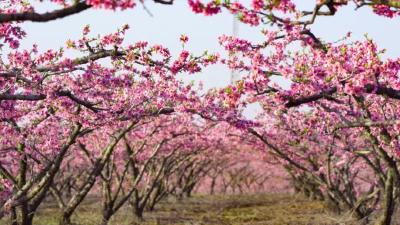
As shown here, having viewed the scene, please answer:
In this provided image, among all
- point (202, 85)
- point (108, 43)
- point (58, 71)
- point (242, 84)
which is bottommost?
point (242, 84)

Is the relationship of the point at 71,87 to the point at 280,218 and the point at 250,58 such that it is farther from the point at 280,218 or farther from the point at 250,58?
the point at 280,218

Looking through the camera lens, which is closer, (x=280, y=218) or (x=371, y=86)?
(x=371, y=86)

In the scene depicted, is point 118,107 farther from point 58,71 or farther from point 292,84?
point 292,84

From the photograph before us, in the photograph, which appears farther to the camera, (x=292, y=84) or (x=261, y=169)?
(x=261, y=169)

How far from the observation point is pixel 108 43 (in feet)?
30.0

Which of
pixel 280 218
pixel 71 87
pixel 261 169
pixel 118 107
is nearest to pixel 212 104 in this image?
pixel 118 107

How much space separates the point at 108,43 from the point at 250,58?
2608 millimetres

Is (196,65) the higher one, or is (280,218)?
(196,65)

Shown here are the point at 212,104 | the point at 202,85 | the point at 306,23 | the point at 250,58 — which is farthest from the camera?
the point at 202,85

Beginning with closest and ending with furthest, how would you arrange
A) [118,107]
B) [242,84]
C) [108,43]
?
[242,84]
[108,43]
[118,107]

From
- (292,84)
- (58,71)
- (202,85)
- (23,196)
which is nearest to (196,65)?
(292,84)

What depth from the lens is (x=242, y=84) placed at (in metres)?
8.27

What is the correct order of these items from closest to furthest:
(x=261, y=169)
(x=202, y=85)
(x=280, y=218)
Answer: (x=202, y=85), (x=280, y=218), (x=261, y=169)

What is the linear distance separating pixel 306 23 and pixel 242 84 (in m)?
1.74
